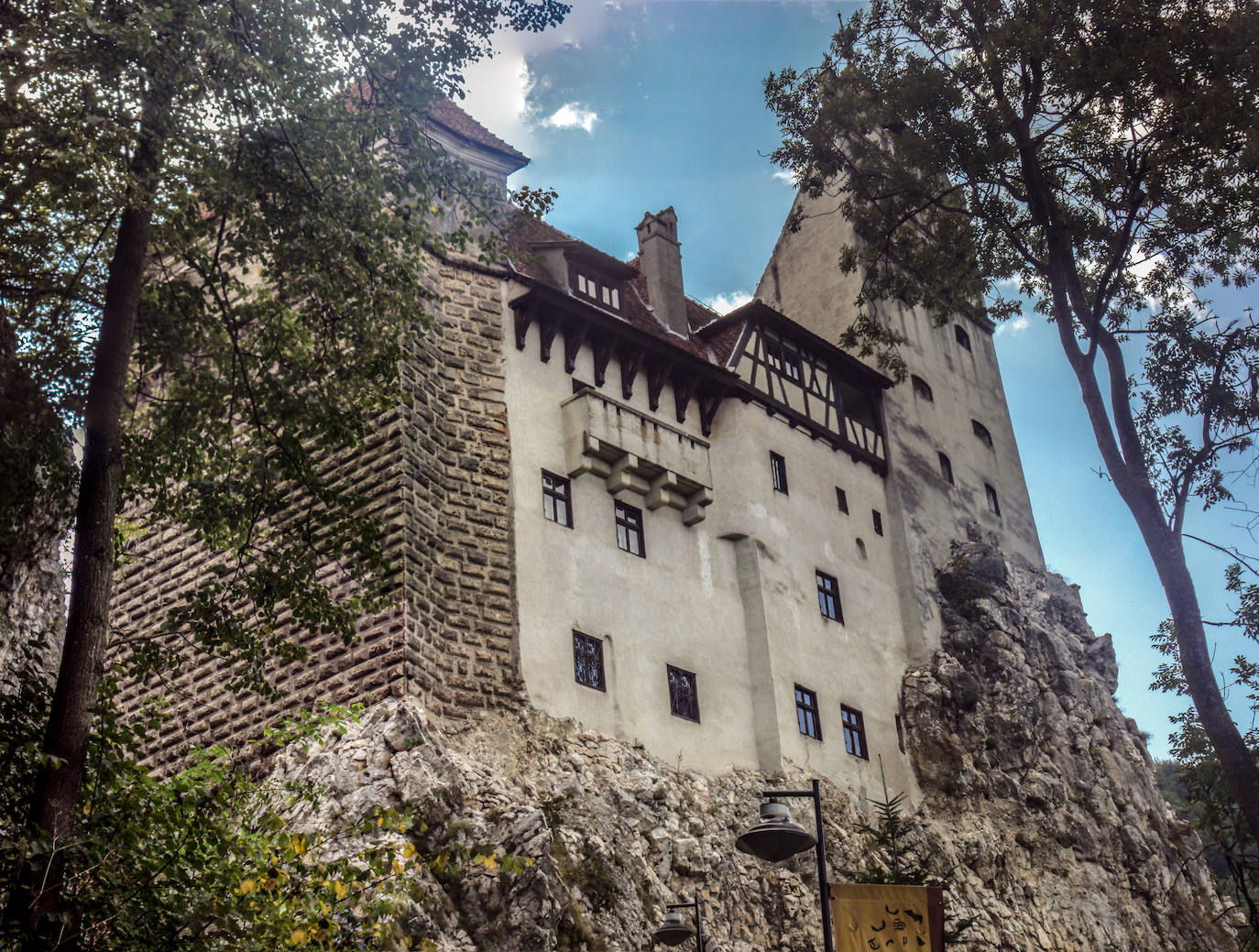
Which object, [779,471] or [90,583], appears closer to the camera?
[90,583]

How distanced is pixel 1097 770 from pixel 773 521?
11509 mm

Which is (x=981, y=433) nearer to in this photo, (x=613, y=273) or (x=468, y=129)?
Result: (x=613, y=273)

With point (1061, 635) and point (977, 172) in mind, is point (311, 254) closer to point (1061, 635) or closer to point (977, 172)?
point (977, 172)

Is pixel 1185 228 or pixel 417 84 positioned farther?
pixel 1185 228

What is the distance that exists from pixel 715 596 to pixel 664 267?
8157mm

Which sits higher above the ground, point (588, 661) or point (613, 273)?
point (613, 273)

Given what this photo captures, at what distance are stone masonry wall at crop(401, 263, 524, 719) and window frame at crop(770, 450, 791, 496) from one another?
7141 mm

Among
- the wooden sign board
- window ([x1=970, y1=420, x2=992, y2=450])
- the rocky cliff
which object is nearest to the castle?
the rocky cliff

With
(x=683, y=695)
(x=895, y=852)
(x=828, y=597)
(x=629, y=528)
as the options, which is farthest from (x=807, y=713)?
(x=629, y=528)

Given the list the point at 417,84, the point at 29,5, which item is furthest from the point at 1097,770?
the point at 29,5

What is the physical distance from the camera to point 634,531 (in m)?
25.5

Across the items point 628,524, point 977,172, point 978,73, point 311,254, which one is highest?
point 978,73

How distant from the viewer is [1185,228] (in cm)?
1977

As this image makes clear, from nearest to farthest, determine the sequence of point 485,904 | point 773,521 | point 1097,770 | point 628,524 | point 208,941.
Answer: point 208,941 → point 485,904 → point 628,524 → point 773,521 → point 1097,770
